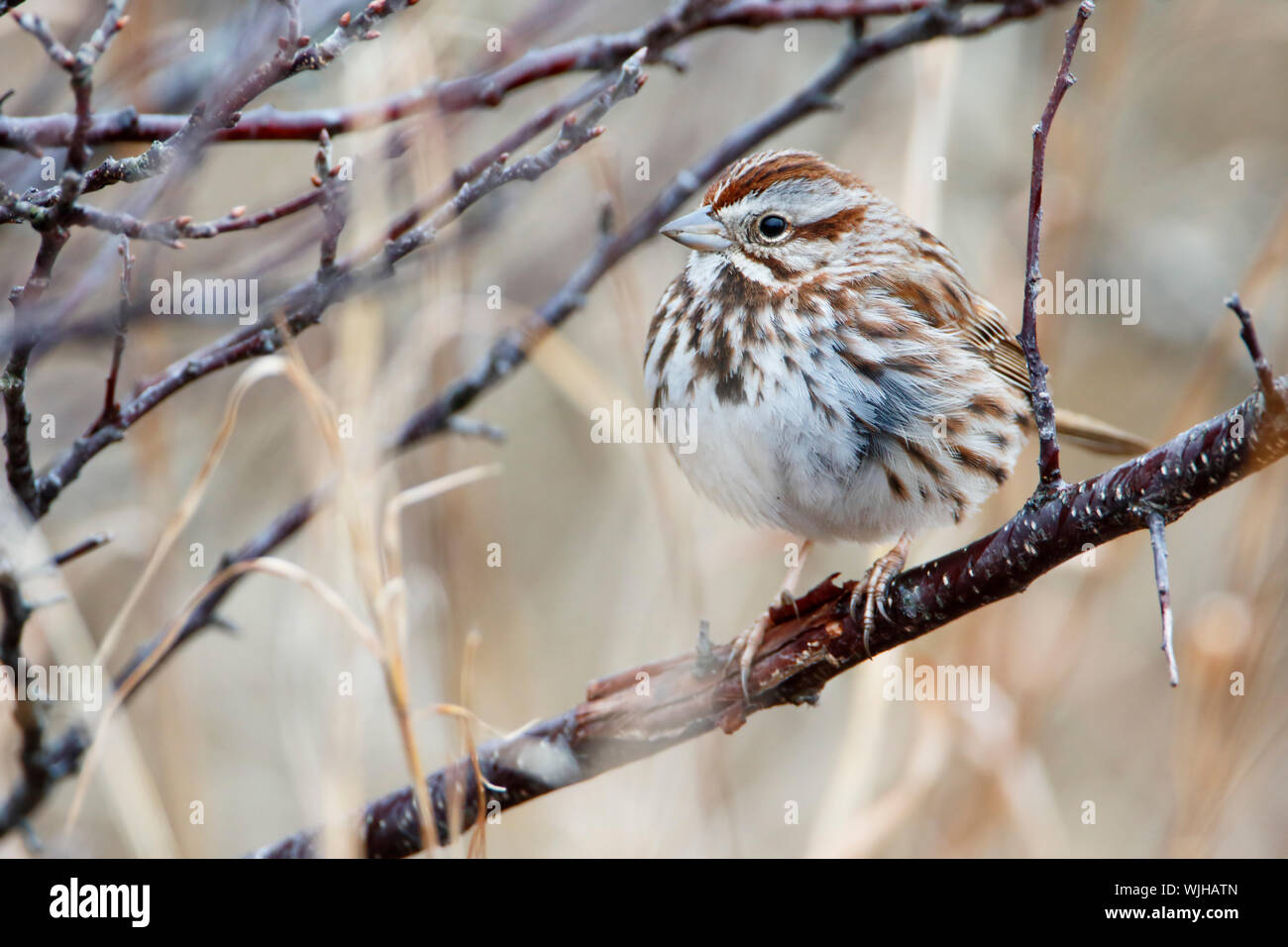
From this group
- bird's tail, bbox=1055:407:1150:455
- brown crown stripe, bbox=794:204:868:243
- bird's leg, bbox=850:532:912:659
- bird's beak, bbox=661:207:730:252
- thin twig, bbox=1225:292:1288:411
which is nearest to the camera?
thin twig, bbox=1225:292:1288:411

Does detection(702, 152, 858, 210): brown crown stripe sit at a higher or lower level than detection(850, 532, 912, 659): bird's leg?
higher

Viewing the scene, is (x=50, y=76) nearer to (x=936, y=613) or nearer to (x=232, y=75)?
(x=232, y=75)

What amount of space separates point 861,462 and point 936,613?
814 mm

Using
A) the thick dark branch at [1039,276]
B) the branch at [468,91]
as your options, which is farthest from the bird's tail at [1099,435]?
the thick dark branch at [1039,276]

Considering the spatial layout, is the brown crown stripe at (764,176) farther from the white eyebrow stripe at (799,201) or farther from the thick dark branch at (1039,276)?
the thick dark branch at (1039,276)

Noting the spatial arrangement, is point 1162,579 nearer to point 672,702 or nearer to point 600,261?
point 672,702

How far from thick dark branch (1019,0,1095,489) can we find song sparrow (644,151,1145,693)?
83 cm

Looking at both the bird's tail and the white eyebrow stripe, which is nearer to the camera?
the white eyebrow stripe

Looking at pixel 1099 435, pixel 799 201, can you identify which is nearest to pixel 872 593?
pixel 799 201

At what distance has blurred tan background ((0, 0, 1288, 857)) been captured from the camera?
329 centimetres

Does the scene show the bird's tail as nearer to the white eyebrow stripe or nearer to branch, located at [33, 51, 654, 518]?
the white eyebrow stripe

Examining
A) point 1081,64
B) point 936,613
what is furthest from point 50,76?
point 1081,64

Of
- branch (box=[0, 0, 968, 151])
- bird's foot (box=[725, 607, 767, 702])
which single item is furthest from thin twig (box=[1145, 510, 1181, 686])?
branch (box=[0, 0, 968, 151])
